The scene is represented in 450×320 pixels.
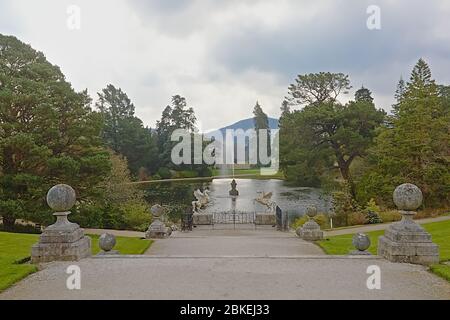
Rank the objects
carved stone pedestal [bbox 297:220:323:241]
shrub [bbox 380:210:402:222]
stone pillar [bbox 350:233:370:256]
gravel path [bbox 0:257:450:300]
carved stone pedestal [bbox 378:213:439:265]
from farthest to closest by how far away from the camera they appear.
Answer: shrub [bbox 380:210:402:222] → carved stone pedestal [bbox 297:220:323:241] → stone pillar [bbox 350:233:370:256] → carved stone pedestal [bbox 378:213:439:265] → gravel path [bbox 0:257:450:300]

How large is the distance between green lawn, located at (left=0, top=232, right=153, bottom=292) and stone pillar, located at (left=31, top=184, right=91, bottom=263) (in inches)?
13.1

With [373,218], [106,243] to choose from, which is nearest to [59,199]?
[106,243]

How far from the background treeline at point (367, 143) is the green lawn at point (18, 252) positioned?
13.7m

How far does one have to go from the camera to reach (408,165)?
22.1 m

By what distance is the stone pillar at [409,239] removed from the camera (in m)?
6.88

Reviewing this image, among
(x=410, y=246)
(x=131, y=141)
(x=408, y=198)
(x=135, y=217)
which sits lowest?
(x=135, y=217)

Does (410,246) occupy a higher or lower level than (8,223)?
higher

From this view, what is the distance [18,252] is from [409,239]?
26.9 feet

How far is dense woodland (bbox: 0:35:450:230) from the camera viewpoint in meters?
16.7

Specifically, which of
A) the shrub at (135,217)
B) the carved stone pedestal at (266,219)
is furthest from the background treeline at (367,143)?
the shrub at (135,217)

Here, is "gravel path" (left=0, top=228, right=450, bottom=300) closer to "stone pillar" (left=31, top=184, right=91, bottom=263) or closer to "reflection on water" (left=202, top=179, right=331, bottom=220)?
"stone pillar" (left=31, top=184, right=91, bottom=263)

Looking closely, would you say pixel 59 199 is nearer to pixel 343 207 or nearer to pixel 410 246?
pixel 410 246

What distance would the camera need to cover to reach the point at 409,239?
275 inches

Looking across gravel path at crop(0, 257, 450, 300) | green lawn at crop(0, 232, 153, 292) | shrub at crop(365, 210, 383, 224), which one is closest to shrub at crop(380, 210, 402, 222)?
shrub at crop(365, 210, 383, 224)
